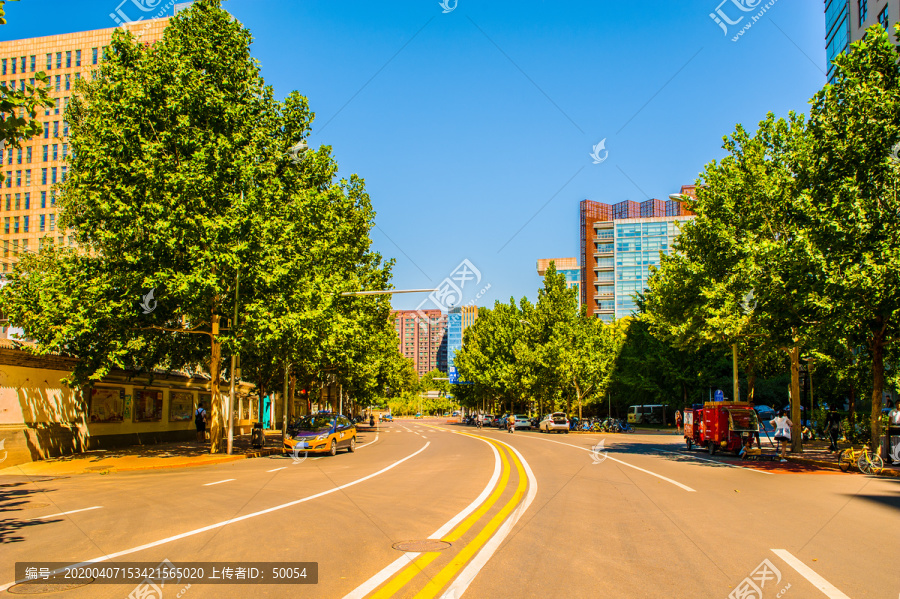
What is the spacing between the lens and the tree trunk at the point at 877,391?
1978cm

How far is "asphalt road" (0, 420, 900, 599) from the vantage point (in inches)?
249

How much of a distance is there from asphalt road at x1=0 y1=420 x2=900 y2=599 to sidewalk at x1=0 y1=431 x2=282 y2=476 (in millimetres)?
2853

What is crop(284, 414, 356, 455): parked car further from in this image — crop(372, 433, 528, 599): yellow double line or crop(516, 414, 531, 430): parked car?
crop(516, 414, 531, 430): parked car

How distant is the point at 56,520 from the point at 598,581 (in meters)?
8.86

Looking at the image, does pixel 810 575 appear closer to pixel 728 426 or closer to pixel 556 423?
pixel 728 426

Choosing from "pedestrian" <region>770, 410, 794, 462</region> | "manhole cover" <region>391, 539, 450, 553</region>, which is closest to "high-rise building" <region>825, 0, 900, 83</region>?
"pedestrian" <region>770, 410, 794, 462</region>

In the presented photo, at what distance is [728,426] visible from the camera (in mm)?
Answer: 25844

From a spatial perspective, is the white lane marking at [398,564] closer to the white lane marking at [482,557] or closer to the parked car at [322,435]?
the white lane marking at [482,557]

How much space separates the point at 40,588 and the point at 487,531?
5.37m

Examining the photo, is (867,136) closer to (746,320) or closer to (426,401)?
(746,320)

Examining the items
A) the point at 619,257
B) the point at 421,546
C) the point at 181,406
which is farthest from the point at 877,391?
the point at 619,257

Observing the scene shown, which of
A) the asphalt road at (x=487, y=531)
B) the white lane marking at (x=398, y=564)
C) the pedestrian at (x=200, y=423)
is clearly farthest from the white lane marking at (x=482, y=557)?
the pedestrian at (x=200, y=423)

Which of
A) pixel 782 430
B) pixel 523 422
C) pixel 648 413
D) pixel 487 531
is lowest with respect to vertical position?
pixel 648 413

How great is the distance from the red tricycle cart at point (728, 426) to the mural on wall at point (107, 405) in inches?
1025
